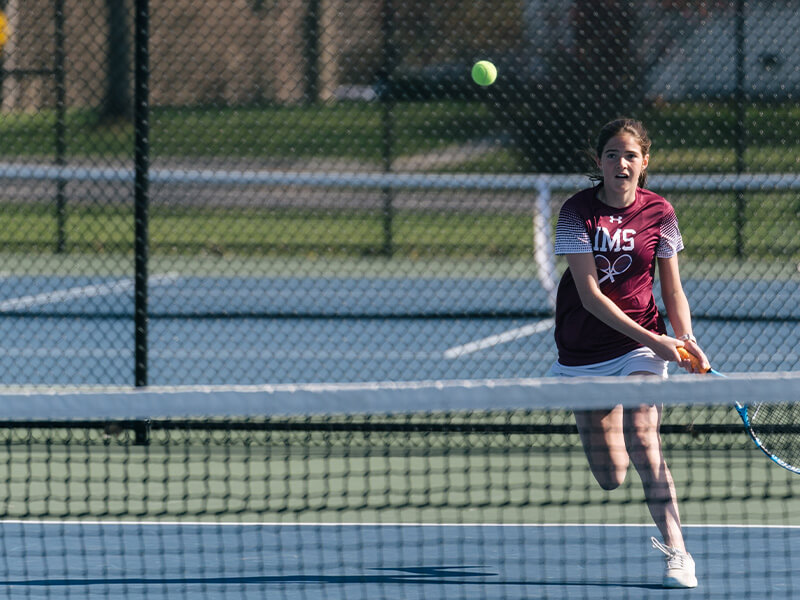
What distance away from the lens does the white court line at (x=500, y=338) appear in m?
8.25

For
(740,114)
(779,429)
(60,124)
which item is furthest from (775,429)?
(60,124)

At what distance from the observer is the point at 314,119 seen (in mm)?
11422

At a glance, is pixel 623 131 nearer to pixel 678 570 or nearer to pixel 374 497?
pixel 678 570

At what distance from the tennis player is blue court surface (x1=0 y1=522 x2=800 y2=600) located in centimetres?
26

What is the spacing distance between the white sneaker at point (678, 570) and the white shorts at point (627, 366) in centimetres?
54

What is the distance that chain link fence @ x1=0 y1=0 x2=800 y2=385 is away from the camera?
796 cm

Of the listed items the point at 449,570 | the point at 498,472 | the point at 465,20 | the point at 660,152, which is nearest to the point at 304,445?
the point at 498,472

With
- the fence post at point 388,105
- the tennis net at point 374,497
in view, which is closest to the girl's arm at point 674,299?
the tennis net at point 374,497

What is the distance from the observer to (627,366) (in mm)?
4145

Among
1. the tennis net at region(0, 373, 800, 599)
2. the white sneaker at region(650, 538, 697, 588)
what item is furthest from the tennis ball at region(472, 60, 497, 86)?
the white sneaker at region(650, 538, 697, 588)

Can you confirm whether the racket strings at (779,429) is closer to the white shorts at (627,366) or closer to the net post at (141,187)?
the white shorts at (627,366)

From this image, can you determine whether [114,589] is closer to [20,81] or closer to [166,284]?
[166,284]

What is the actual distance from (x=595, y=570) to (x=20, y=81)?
8488mm

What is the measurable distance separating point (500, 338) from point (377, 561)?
14.2 ft
